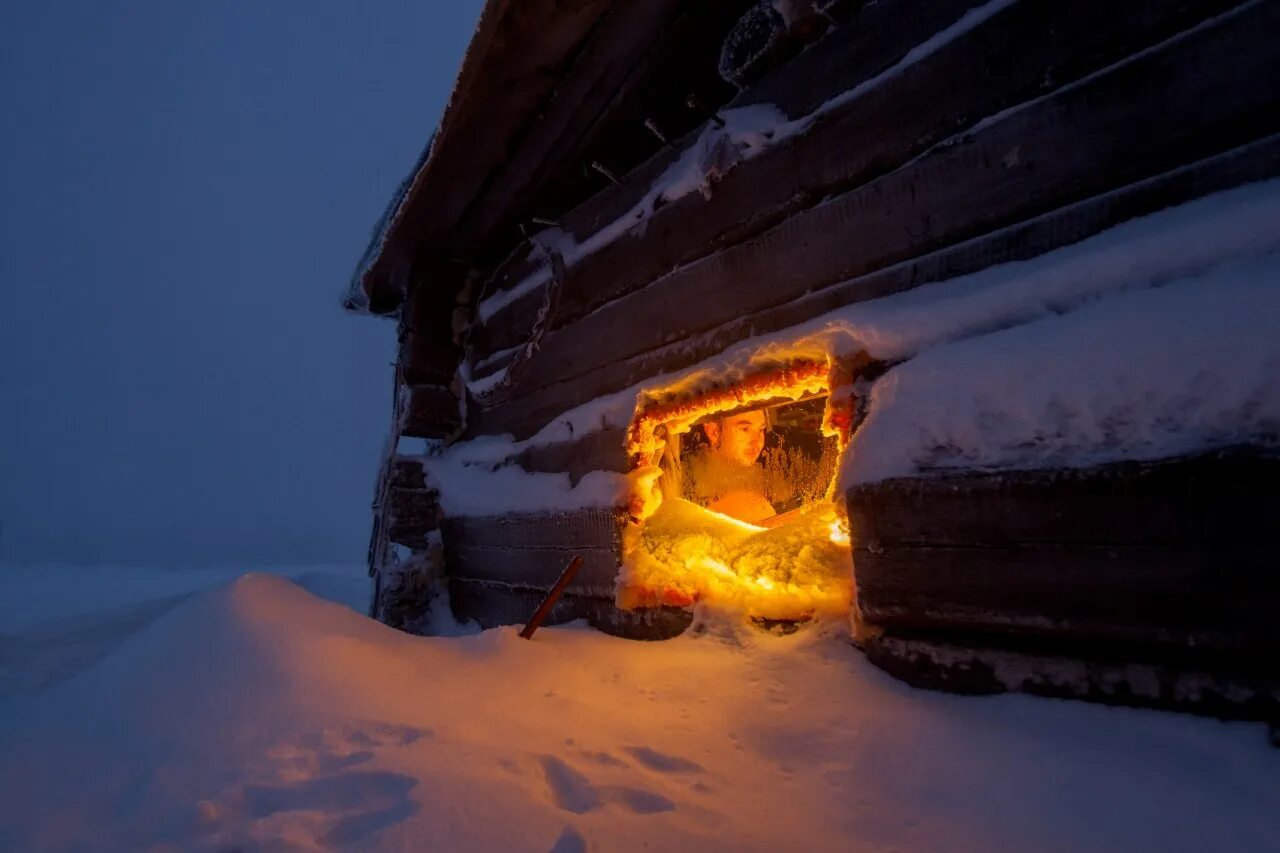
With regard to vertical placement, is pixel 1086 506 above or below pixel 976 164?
below

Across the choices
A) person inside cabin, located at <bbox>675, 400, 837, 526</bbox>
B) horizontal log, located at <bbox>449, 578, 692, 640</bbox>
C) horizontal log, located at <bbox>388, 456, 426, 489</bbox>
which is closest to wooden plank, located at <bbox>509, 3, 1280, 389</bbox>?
horizontal log, located at <bbox>449, 578, 692, 640</bbox>

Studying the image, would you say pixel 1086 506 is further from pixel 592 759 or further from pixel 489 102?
pixel 489 102

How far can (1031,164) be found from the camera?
6.92 ft

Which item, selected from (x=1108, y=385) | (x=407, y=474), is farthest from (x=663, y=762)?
(x=407, y=474)

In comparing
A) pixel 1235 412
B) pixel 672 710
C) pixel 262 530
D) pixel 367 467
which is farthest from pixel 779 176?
pixel 367 467

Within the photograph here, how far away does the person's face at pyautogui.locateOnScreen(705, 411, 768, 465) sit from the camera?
21.1 feet

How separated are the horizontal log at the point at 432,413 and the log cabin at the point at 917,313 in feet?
3.85

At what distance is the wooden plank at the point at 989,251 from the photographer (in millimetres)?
1747

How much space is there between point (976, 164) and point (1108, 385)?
1017mm

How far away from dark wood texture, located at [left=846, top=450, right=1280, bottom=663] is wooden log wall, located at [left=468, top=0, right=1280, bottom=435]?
857 millimetres

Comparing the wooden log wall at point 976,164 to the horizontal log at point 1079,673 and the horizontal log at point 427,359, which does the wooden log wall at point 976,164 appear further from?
the horizontal log at point 427,359

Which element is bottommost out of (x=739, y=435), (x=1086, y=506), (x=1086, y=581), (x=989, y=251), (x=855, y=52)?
(x=1086, y=581)

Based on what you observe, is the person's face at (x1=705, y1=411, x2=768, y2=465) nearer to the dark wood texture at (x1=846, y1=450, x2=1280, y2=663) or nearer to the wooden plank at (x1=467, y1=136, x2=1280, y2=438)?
the wooden plank at (x1=467, y1=136, x2=1280, y2=438)

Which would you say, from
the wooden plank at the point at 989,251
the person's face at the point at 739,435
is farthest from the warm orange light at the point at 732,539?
the person's face at the point at 739,435
